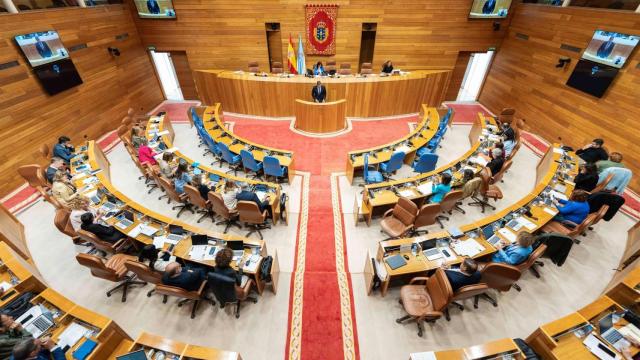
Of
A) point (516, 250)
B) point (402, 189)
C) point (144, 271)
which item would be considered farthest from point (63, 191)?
point (516, 250)

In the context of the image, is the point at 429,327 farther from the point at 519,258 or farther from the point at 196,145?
the point at 196,145

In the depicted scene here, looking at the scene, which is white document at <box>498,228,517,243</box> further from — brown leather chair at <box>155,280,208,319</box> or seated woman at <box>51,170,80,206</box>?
seated woman at <box>51,170,80,206</box>

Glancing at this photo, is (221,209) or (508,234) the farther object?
(221,209)

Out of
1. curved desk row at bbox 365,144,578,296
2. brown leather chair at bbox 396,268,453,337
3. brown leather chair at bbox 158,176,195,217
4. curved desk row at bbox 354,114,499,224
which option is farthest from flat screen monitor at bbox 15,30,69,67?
brown leather chair at bbox 396,268,453,337

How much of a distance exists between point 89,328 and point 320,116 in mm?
8497

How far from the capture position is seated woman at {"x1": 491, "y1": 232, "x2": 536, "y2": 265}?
14.2 ft

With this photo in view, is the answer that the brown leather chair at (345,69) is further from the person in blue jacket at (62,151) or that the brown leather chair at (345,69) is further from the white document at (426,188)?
the person in blue jacket at (62,151)

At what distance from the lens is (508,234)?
202 inches

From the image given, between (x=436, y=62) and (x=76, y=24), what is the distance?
48.3 ft

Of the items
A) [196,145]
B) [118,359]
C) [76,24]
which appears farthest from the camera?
[196,145]

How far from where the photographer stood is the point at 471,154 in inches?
300

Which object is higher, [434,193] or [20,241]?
[434,193]

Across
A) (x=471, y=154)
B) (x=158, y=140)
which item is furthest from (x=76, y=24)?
(x=471, y=154)

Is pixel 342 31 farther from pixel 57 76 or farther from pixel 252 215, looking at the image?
pixel 57 76
